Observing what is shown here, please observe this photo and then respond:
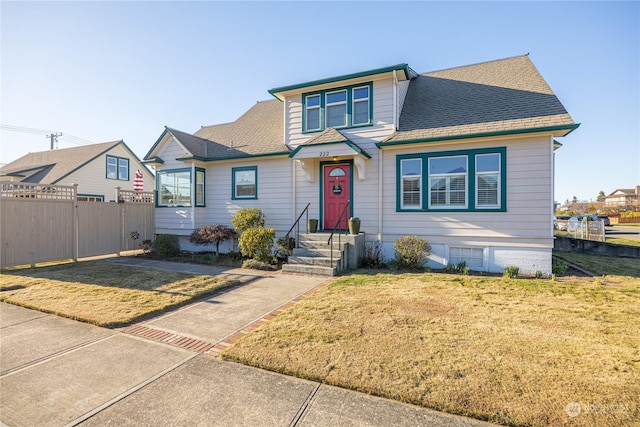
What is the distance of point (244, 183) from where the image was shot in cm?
1229

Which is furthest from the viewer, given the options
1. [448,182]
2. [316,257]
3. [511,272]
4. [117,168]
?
[117,168]

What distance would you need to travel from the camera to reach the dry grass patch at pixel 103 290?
529 centimetres

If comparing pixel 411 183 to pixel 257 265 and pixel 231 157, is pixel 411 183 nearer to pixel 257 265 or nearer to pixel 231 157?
pixel 257 265

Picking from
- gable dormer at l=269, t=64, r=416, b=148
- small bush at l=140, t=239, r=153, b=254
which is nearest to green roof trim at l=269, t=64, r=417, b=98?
gable dormer at l=269, t=64, r=416, b=148

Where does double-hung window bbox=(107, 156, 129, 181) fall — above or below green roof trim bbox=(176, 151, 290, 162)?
above

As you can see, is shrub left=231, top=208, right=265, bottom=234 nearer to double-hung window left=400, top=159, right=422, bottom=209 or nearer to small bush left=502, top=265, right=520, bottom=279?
double-hung window left=400, top=159, right=422, bottom=209

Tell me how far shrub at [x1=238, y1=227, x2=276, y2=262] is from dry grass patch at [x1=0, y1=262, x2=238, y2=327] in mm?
1974

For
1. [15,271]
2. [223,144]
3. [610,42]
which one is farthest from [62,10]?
[610,42]

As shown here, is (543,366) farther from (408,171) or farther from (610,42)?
(610,42)

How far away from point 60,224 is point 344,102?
1098 cm

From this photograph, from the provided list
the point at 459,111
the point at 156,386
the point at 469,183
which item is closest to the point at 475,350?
the point at 156,386

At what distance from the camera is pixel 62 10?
8.45 meters

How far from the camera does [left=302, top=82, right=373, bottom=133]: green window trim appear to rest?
10.4 metres

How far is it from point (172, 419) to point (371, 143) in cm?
927
